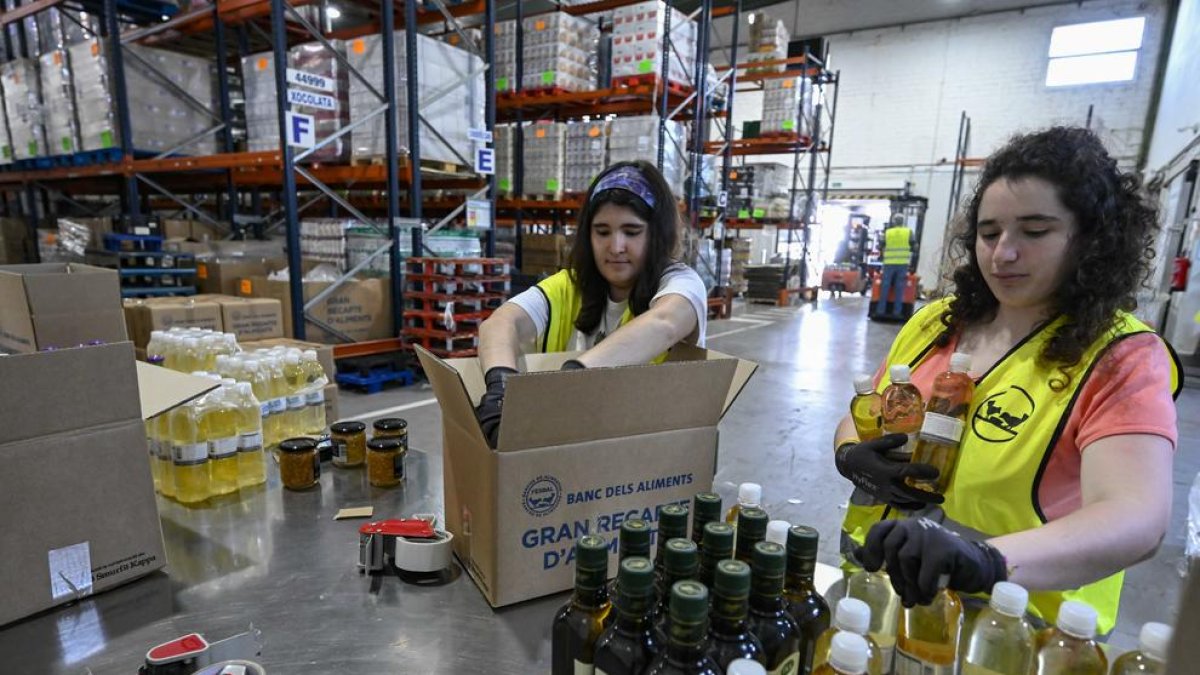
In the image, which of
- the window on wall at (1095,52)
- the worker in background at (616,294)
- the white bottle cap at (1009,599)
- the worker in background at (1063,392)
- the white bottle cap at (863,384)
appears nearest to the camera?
the white bottle cap at (1009,599)

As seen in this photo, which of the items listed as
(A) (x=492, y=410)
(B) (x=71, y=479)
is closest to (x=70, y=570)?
(B) (x=71, y=479)

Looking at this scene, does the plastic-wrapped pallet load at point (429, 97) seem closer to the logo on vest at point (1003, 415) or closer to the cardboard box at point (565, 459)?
the cardboard box at point (565, 459)

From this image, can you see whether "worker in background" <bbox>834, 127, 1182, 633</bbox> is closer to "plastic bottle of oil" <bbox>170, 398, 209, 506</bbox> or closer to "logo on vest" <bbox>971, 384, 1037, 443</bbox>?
"logo on vest" <bbox>971, 384, 1037, 443</bbox>

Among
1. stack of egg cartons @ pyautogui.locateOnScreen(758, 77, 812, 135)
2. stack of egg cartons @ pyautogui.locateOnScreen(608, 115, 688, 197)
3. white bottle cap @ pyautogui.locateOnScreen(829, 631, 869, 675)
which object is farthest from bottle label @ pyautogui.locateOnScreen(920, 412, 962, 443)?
stack of egg cartons @ pyautogui.locateOnScreen(758, 77, 812, 135)

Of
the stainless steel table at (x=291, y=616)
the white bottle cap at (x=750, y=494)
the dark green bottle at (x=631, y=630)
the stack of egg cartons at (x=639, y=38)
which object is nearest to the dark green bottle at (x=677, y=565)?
the dark green bottle at (x=631, y=630)

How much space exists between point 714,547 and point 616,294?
4.18 ft

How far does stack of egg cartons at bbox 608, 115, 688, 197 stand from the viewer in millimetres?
6316

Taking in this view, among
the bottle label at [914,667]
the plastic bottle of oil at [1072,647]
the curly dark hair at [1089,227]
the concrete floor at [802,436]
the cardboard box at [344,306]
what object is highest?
the curly dark hair at [1089,227]

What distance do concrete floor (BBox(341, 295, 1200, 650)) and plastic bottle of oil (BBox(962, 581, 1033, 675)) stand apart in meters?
0.64

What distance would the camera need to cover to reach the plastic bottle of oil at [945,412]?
3.73 ft

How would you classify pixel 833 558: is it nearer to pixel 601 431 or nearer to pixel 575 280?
pixel 575 280

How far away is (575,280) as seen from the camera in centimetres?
197

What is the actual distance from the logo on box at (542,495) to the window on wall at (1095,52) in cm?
1465

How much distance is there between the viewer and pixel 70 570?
1.03m
